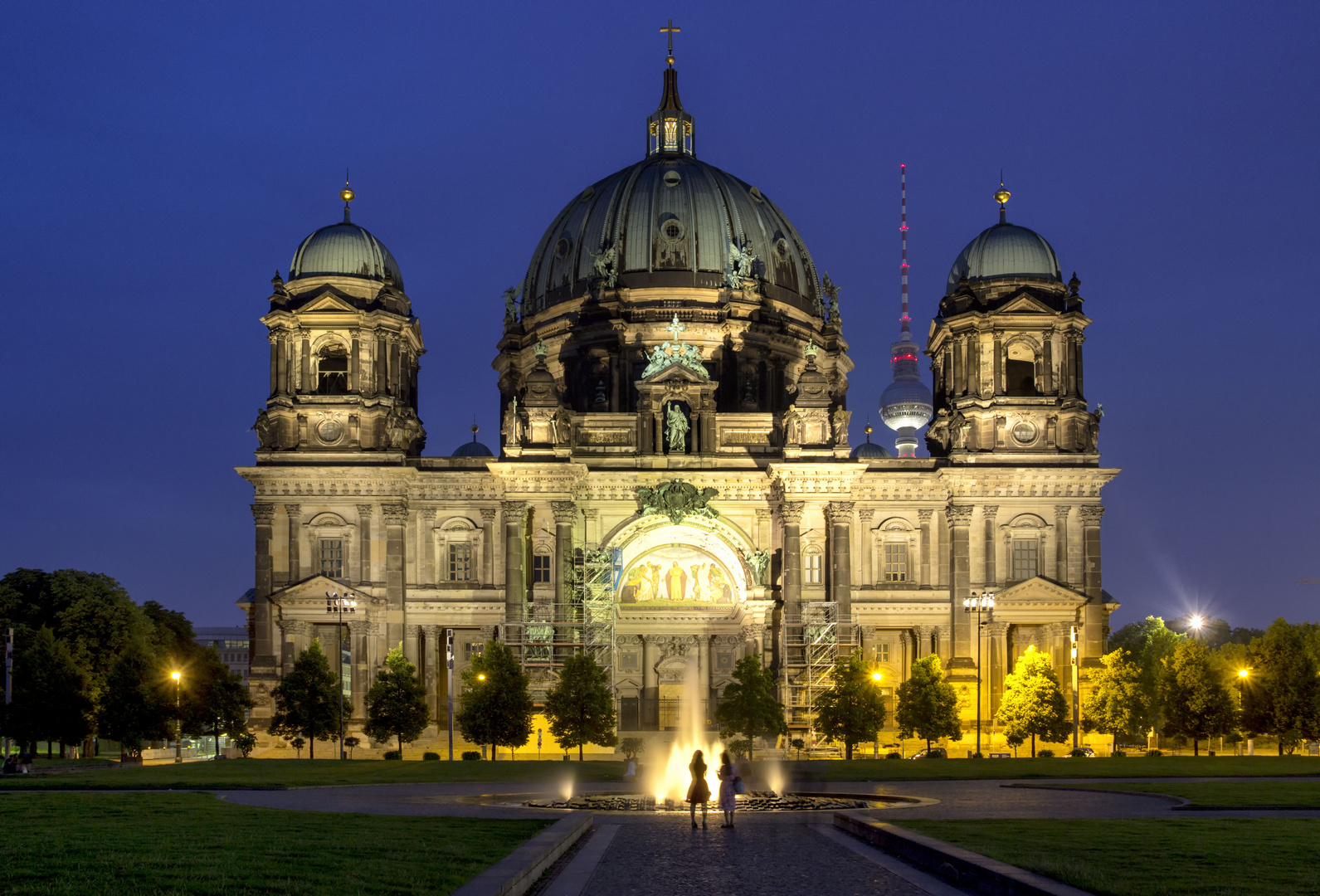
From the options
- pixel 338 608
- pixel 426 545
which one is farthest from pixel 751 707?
pixel 426 545

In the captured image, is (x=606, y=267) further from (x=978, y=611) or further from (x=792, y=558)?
(x=978, y=611)

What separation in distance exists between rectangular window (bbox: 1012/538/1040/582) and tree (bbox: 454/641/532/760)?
3014 cm

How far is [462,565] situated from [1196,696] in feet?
133

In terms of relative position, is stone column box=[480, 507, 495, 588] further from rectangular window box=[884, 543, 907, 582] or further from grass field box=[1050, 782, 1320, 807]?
grass field box=[1050, 782, 1320, 807]

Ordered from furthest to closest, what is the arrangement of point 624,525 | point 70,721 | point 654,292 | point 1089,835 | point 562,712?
1. point 654,292
2. point 624,525
3. point 70,721
4. point 562,712
5. point 1089,835

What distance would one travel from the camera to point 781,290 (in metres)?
107

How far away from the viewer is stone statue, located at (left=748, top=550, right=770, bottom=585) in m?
88.4

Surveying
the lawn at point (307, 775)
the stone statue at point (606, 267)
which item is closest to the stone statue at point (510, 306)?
the stone statue at point (606, 267)

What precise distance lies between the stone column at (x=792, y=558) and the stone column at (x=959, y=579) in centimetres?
891

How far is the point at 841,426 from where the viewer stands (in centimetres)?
8988

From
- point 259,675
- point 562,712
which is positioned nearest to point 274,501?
point 259,675

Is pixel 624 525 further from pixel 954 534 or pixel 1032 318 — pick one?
pixel 1032 318

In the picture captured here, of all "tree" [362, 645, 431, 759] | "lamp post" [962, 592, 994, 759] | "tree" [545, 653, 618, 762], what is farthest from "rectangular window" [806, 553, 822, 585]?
"tree" [362, 645, 431, 759]

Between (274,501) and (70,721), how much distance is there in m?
15.9
